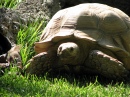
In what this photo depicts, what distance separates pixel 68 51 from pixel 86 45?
34 cm

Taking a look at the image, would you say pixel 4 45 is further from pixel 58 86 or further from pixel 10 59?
pixel 58 86

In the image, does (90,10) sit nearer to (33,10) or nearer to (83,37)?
(83,37)

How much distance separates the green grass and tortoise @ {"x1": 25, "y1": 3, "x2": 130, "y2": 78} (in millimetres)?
149

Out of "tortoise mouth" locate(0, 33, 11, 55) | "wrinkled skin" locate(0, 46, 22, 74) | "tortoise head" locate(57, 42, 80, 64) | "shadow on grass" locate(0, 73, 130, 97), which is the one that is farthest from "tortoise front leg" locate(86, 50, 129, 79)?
"tortoise mouth" locate(0, 33, 11, 55)

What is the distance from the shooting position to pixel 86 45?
4.77 m

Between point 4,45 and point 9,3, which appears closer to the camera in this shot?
point 4,45

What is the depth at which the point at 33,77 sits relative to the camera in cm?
464

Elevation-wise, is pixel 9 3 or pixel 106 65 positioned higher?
pixel 9 3

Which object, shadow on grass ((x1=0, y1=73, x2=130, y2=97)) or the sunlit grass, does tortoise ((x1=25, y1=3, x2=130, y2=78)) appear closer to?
shadow on grass ((x1=0, y1=73, x2=130, y2=97))

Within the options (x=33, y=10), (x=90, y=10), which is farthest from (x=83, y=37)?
(x=33, y=10)

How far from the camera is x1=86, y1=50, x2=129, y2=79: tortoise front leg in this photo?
455 cm

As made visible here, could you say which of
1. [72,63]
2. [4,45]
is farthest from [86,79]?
[4,45]

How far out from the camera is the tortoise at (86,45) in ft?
15.1

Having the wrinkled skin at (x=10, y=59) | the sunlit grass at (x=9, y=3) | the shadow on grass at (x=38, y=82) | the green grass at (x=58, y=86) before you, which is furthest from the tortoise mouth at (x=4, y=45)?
the sunlit grass at (x=9, y=3)
